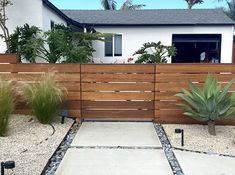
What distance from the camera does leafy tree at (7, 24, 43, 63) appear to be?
28.3ft

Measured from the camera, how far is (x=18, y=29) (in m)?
9.15

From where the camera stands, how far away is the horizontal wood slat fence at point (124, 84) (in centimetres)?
712

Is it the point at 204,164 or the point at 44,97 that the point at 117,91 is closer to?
the point at 44,97

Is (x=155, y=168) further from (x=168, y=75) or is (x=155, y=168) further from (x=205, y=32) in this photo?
(x=205, y=32)

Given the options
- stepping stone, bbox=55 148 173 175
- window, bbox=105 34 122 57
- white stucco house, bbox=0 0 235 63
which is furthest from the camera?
window, bbox=105 34 122 57

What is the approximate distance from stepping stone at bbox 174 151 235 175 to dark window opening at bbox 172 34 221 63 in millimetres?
14958

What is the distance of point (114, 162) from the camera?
191 inches

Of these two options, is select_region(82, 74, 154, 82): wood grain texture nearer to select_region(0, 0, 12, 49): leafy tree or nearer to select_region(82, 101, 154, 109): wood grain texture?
select_region(82, 101, 154, 109): wood grain texture

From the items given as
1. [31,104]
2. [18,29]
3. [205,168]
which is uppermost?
[18,29]

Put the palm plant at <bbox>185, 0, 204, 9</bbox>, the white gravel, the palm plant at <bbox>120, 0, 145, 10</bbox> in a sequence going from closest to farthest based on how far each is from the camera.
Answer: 1. the white gravel
2. the palm plant at <bbox>120, 0, 145, 10</bbox>
3. the palm plant at <bbox>185, 0, 204, 9</bbox>

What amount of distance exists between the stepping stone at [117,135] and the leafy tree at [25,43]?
2625 mm

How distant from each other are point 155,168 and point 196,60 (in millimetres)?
17833

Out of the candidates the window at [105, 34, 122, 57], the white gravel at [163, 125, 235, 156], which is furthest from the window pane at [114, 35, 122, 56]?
the white gravel at [163, 125, 235, 156]

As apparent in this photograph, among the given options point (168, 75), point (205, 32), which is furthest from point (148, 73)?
point (205, 32)
